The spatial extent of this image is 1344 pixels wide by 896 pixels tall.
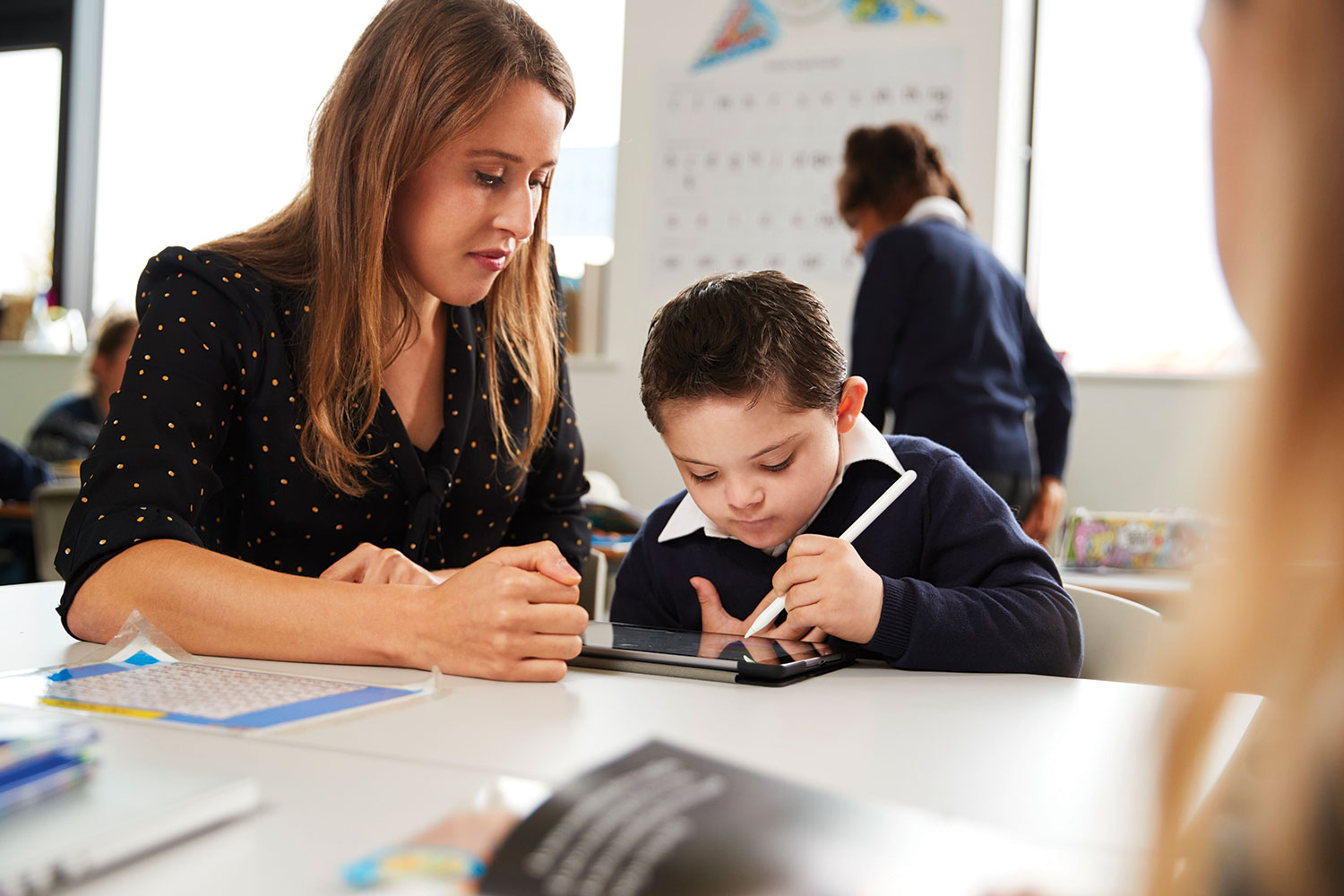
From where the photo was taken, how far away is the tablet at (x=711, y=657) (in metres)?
0.95

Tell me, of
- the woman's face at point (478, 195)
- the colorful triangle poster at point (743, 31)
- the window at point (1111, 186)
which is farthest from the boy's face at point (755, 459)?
the colorful triangle poster at point (743, 31)

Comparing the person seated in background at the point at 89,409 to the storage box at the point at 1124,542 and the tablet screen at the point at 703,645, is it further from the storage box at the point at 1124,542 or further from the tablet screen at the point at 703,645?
the tablet screen at the point at 703,645

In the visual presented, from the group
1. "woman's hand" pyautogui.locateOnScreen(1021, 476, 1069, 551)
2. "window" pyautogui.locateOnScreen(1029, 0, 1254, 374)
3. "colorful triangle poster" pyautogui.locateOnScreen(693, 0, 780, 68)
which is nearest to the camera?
"woman's hand" pyautogui.locateOnScreen(1021, 476, 1069, 551)

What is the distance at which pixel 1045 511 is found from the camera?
2801 millimetres

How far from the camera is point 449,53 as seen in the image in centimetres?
121

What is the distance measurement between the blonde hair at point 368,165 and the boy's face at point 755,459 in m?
0.35

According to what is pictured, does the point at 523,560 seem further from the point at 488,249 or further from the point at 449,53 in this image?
the point at 449,53

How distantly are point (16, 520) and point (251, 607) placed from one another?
2.64m

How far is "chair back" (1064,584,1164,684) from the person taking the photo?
1.21 metres

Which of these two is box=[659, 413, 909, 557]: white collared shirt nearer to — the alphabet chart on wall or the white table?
the white table

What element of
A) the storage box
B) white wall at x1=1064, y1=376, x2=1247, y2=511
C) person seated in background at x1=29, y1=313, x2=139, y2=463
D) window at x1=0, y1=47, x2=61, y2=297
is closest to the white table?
the storage box

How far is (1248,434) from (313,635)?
80 cm

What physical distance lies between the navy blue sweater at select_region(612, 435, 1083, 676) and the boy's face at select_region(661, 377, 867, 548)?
0.19 feet

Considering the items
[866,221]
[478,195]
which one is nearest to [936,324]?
[866,221]
